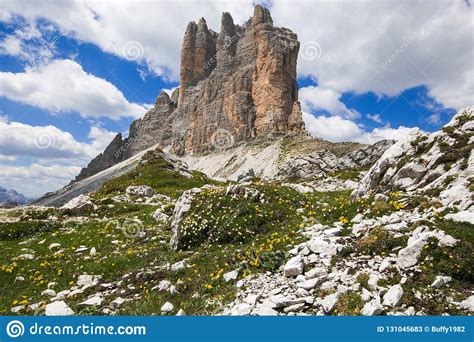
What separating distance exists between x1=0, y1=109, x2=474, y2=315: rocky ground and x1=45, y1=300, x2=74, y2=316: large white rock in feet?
0.18

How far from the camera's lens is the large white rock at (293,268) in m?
9.85

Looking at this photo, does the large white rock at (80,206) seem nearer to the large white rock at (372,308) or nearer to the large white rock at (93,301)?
the large white rock at (93,301)

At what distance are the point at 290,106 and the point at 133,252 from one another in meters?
165

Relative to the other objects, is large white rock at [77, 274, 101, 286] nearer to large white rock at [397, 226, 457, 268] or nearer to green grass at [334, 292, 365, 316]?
green grass at [334, 292, 365, 316]

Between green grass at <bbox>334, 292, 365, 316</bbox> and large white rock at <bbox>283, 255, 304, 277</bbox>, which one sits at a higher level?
large white rock at <bbox>283, 255, 304, 277</bbox>

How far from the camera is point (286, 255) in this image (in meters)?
11.2

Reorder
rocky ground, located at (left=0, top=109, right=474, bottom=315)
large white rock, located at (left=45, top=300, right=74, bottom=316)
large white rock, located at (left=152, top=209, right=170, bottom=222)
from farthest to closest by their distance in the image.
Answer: large white rock, located at (left=152, top=209, right=170, bottom=222) < large white rock, located at (left=45, top=300, right=74, bottom=316) < rocky ground, located at (left=0, top=109, right=474, bottom=315)

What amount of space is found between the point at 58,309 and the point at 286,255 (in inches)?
306

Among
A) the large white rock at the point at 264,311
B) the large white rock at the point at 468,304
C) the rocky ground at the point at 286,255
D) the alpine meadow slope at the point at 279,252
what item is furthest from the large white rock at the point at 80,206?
the large white rock at the point at 468,304

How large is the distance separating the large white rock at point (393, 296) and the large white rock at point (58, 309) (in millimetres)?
9249

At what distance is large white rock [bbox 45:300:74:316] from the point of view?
10188 mm

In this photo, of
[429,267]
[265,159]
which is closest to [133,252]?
[429,267]

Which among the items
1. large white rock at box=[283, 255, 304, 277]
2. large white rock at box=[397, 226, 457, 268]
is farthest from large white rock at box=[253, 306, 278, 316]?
large white rock at box=[397, 226, 457, 268]

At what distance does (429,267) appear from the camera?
859cm
